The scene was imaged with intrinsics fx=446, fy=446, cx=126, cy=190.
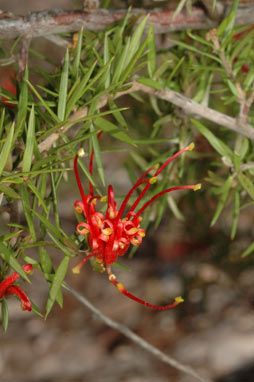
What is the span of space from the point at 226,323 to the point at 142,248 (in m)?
0.41

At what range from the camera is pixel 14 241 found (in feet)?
1.52

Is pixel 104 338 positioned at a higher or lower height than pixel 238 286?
lower

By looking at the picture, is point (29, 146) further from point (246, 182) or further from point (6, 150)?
point (246, 182)

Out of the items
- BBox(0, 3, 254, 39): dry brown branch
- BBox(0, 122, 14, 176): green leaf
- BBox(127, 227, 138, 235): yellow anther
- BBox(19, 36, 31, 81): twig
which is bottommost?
BBox(127, 227, 138, 235): yellow anther

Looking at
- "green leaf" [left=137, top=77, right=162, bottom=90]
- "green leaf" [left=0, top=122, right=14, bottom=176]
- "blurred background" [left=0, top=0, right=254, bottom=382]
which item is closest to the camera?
"green leaf" [left=0, top=122, right=14, bottom=176]

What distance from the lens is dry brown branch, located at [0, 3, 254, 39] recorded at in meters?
0.53

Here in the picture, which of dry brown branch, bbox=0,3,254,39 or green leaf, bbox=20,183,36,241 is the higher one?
dry brown branch, bbox=0,3,254,39

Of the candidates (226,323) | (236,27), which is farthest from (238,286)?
(236,27)

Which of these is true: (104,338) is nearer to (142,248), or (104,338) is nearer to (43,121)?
(142,248)

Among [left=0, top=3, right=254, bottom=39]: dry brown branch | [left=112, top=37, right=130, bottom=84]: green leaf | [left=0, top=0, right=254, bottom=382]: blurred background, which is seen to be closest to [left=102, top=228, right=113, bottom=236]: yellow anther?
[left=112, top=37, right=130, bottom=84]: green leaf

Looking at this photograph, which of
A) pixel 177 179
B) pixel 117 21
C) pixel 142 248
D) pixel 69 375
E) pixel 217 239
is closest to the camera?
pixel 117 21

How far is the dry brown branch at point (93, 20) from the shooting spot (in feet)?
1.75

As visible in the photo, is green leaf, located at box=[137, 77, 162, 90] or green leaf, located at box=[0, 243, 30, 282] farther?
green leaf, located at box=[137, 77, 162, 90]

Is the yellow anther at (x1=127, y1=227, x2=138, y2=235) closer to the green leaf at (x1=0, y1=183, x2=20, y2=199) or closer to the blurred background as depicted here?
the green leaf at (x1=0, y1=183, x2=20, y2=199)
